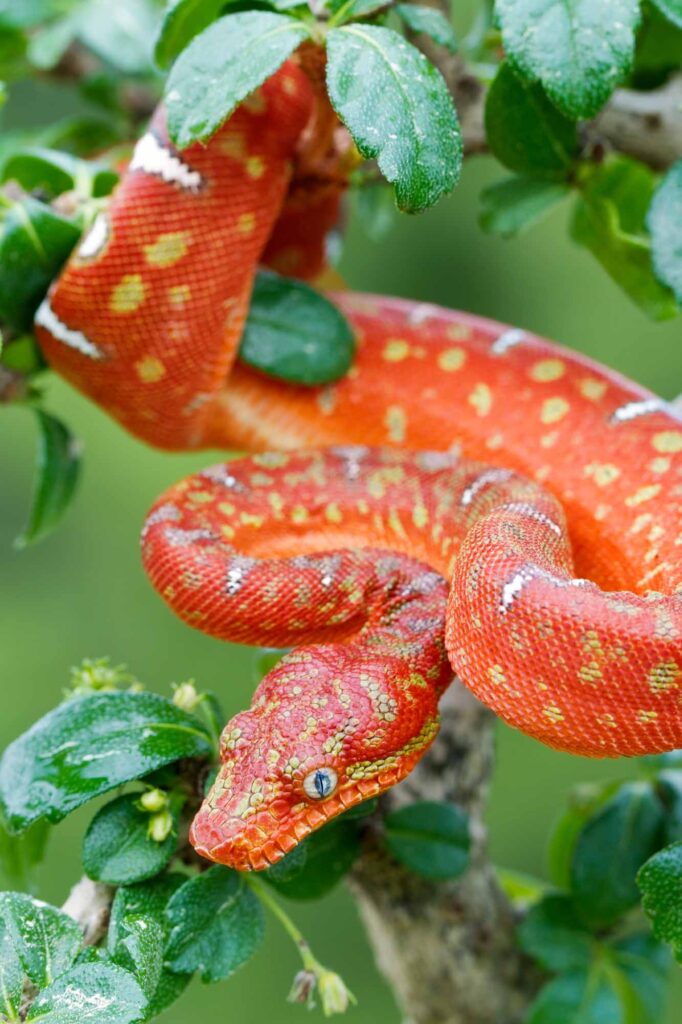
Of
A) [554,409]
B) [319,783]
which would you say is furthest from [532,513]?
[319,783]

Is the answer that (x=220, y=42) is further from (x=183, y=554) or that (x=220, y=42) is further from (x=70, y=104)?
(x=70, y=104)

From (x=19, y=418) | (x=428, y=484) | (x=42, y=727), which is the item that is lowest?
(x=19, y=418)

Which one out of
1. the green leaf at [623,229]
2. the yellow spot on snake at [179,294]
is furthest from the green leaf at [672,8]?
the yellow spot on snake at [179,294]

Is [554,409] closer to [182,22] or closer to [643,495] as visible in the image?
[643,495]

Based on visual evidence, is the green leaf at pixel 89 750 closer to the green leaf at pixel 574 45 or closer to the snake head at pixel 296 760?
the snake head at pixel 296 760

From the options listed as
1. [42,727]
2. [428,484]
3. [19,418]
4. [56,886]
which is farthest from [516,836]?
[42,727]

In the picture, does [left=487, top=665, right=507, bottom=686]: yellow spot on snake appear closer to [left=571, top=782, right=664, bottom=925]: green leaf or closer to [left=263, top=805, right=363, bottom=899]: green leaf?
[left=263, top=805, right=363, bottom=899]: green leaf
